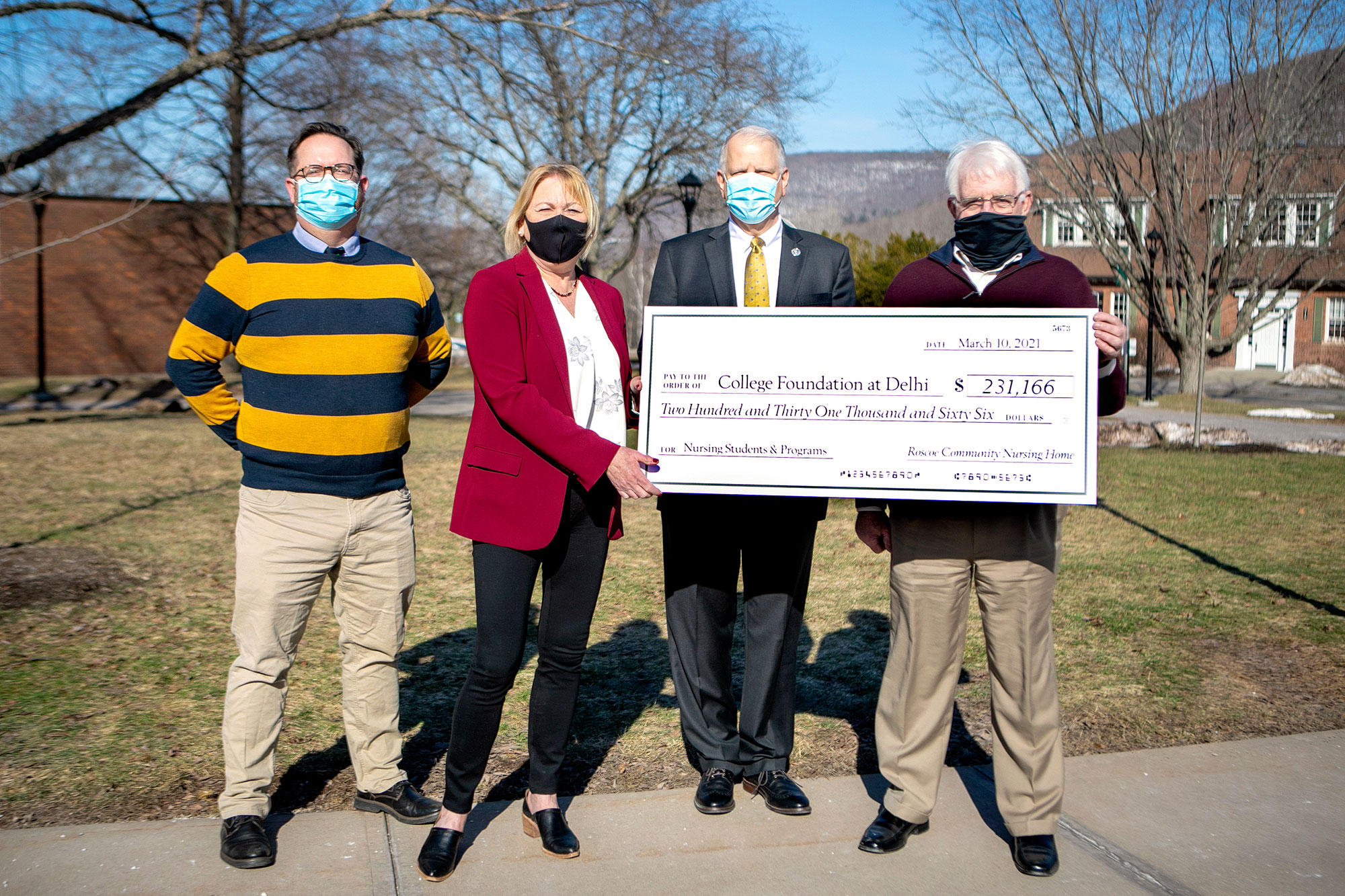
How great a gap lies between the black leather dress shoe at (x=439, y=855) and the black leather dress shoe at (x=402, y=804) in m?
0.26

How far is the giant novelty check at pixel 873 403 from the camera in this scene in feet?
9.87

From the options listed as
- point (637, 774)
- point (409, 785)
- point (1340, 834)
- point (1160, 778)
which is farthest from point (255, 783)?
point (1340, 834)

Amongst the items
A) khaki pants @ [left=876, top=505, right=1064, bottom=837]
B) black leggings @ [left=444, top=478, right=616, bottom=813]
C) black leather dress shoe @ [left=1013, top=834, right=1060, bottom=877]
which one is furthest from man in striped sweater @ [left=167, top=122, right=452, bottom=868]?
black leather dress shoe @ [left=1013, top=834, right=1060, bottom=877]

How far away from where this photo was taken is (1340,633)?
5.51 m

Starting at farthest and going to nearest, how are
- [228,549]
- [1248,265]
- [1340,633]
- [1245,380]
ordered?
[1245,380]
[1248,265]
[228,549]
[1340,633]

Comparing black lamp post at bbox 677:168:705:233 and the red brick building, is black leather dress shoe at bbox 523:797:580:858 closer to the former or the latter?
black lamp post at bbox 677:168:705:233

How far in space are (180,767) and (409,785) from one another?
37.8 inches

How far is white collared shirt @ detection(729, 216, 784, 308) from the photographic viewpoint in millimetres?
3576

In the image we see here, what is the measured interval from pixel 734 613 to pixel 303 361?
1.72 metres

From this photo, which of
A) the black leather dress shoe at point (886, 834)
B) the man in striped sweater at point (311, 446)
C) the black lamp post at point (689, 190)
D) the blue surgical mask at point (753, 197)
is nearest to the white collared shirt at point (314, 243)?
the man in striped sweater at point (311, 446)

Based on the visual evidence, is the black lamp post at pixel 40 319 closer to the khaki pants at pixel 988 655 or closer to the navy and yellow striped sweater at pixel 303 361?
the navy and yellow striped sweater at pixel 303 361

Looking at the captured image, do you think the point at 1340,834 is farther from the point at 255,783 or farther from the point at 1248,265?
the point at 1248,265

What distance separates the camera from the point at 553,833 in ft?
10.2

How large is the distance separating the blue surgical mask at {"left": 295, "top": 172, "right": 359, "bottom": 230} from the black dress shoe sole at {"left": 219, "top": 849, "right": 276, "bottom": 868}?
1959 mm
